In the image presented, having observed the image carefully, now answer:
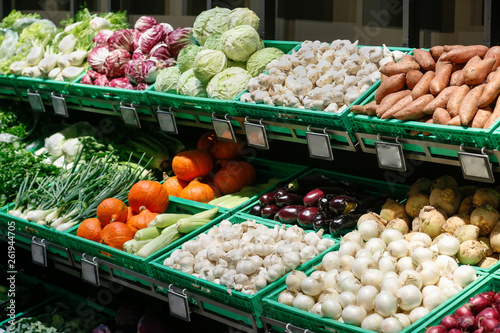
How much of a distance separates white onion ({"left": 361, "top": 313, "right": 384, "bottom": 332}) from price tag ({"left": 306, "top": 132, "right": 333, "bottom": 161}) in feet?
2.63

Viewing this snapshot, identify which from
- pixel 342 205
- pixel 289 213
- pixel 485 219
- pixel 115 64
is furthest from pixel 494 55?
pixel 115 64

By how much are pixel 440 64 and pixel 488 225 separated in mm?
714

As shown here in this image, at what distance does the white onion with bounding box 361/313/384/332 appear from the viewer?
7.00ft

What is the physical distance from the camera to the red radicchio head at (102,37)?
4.44 meters

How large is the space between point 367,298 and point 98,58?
9.19 ft

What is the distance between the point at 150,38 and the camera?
160 inches

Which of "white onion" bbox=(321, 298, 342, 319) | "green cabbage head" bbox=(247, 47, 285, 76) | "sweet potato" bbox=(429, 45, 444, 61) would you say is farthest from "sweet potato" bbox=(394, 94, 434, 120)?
"green cabbage head" bbox=(247, 47, 285, 76)

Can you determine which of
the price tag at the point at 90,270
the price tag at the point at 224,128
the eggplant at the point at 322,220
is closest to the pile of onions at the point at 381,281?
the eggplant at the point at 322,220

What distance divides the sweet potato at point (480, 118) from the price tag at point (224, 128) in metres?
1.30

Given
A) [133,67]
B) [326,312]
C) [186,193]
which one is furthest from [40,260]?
[326,312]

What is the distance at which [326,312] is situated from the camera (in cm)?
224

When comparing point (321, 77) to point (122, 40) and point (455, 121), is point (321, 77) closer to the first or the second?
point (455, 121)

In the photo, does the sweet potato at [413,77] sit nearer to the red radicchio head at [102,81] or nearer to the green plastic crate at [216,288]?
the green plastic crate at [216,288]

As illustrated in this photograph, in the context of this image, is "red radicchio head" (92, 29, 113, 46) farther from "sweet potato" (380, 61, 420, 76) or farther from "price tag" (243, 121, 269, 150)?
"sweet potato" (380, 61, 420, 76)
